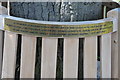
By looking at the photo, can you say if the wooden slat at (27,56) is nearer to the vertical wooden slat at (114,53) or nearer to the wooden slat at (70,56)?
the wooden slat at (70,56)

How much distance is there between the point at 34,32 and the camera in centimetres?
112

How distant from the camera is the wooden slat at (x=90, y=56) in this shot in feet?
3.85

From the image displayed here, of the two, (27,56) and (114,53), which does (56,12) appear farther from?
(114,53)

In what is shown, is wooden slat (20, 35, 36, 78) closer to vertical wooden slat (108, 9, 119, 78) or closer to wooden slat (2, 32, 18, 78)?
wooden slat (2, 32, 18, 78)

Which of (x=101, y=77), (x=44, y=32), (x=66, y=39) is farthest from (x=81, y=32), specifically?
(x=101, y=77)

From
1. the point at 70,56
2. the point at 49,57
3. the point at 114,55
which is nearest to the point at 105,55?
→ the point at 114,55

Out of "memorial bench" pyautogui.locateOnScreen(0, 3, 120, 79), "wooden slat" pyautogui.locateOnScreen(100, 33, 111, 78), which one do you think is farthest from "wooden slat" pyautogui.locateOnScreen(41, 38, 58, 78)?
"wooden slat" pyautogui.locateOnScreen(100, 33, 111, 78)

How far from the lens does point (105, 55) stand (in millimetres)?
1227

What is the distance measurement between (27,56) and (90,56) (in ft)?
1.14

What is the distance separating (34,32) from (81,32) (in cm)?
25

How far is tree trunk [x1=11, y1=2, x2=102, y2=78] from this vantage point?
1.21 meters

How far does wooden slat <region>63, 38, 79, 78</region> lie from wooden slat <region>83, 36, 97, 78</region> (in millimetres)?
59

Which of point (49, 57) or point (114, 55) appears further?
point (114, 55)

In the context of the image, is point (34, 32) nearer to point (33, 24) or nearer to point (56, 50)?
point (33, 24)
